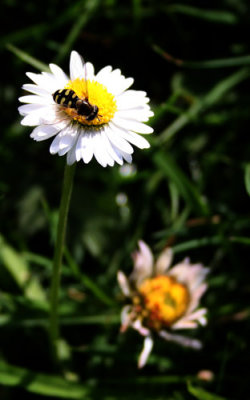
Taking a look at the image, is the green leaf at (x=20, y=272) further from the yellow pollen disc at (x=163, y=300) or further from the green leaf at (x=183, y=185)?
the green leaf at (x=183, y=185)

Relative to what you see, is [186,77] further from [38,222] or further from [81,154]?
[81,154]

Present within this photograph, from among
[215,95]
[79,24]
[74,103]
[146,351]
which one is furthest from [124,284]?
[79,24]

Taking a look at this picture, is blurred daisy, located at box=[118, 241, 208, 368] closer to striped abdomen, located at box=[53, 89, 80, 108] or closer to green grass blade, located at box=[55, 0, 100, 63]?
striped abdomen, located at box=[53, 89, 80, 108]

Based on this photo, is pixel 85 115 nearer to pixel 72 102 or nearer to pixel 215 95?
pixel 72 102

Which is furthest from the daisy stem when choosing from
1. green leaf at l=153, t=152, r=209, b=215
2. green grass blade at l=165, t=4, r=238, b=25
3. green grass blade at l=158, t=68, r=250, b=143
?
green grass blade at l=165, t=4, r=238, b=25

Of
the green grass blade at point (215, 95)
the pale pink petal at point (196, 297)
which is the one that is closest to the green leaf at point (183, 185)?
the green grass blade at point (215, 95)

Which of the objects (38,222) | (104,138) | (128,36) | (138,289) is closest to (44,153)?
(38,222)

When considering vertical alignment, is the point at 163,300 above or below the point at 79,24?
below
